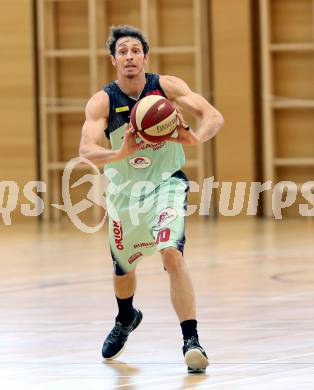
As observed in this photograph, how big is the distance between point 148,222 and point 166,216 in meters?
0.17

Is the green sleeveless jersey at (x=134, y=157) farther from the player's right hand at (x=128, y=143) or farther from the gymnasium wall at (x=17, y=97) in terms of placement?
the gymnasium wall at (x=17, y=97)

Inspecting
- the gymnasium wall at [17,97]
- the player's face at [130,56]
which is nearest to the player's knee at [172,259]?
the player's face at [130,56]

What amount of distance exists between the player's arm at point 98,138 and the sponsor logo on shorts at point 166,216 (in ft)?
1.51

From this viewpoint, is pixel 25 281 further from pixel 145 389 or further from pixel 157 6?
pixel 157 6

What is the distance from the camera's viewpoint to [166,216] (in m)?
7.53

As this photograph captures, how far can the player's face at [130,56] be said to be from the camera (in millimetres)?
7785

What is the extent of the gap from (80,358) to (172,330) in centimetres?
118

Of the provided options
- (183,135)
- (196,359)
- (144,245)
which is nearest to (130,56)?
(183,135)

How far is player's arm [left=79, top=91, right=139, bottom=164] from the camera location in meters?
7.27

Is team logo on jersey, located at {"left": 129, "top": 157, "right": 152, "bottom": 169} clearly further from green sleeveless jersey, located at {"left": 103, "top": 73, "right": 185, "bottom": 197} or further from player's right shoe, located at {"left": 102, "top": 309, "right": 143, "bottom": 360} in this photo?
player's right shoe, located at {"left": 102, "top": 309, "right": 143, "bottom": 360}

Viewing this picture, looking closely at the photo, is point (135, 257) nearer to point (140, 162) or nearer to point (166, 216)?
point (166, 216)

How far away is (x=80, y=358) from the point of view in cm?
773

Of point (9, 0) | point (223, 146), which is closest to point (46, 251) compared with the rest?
point (223, 146)

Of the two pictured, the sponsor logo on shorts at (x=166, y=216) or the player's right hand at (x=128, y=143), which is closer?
the player's right hand at (x=128, y=143)
